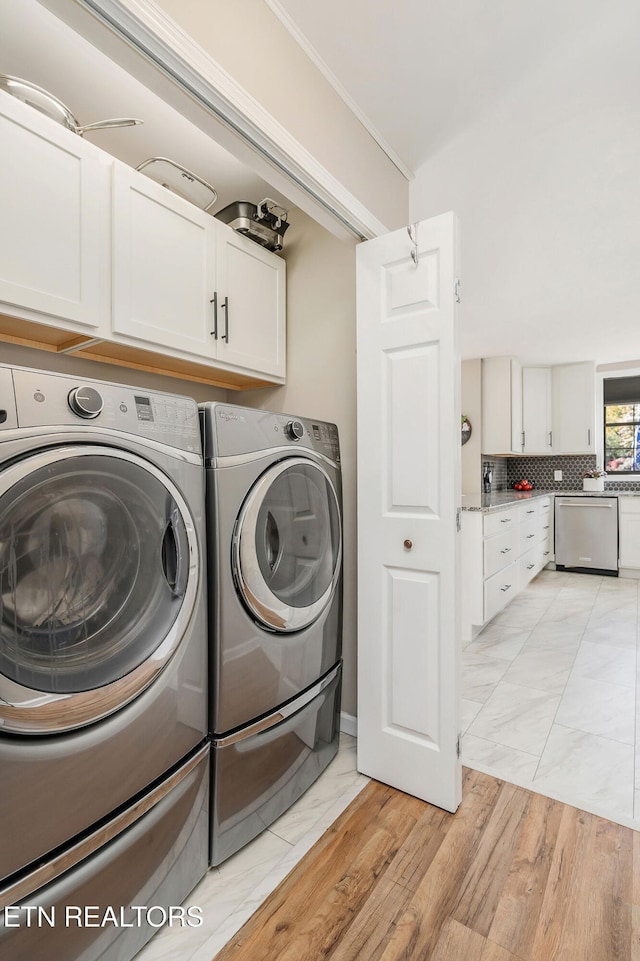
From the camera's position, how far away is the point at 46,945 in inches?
35.1

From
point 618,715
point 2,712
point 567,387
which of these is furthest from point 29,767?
point 567,387

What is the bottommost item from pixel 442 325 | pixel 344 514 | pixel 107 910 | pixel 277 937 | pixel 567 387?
pixel 277 937

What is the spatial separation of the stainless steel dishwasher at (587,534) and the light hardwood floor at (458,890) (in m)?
4.12

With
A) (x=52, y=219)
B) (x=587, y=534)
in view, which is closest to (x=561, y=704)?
(x=52, y=219)

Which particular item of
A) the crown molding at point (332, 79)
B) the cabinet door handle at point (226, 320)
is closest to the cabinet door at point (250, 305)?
the cabinet door handle at point (226, 320)

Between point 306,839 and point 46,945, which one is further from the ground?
point 46,945

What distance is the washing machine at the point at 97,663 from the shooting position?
2.80ft

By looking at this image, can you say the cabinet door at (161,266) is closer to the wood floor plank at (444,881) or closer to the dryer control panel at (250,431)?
the dryer control panel at (250,431)

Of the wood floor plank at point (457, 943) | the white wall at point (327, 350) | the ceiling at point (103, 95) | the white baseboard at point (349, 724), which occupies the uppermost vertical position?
the ceiling at point (103, 95)

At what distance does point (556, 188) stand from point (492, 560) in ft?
7.33

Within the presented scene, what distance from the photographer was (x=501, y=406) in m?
5.09

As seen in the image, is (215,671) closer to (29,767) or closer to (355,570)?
(29,767)

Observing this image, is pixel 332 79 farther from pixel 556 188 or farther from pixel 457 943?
pixel 457 943

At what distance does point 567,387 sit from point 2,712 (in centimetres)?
595
